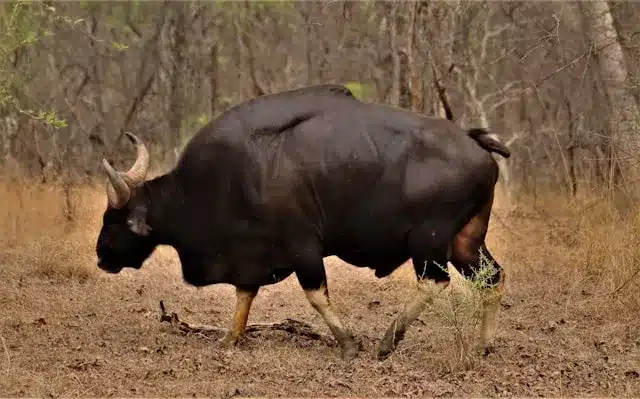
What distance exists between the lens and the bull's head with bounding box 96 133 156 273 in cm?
837

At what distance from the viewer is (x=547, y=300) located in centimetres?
1027

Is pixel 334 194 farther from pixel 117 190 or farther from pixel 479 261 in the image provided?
pixel 117 190

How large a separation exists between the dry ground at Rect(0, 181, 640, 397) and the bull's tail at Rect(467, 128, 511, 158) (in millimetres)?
1183

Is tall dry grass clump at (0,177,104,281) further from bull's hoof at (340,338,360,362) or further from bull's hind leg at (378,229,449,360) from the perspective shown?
bull's hind leg at (378,229,449,360)

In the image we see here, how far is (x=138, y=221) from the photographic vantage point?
27.5 ft

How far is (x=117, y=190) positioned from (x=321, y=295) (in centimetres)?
185

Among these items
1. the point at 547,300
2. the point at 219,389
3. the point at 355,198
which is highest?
the point at 355,198

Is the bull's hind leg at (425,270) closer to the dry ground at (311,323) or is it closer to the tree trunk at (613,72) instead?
the dry ground at (311,323)

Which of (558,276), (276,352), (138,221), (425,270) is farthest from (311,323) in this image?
(558,276)

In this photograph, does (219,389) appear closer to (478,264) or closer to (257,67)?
(478,264)

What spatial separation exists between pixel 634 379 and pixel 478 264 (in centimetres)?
143

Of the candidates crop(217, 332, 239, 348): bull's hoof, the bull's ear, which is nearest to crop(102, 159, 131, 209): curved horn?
the bull's ear

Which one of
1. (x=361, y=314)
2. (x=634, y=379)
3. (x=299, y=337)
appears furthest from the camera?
(x=361, y=314)

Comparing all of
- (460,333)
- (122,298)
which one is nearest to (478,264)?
(460,333)
